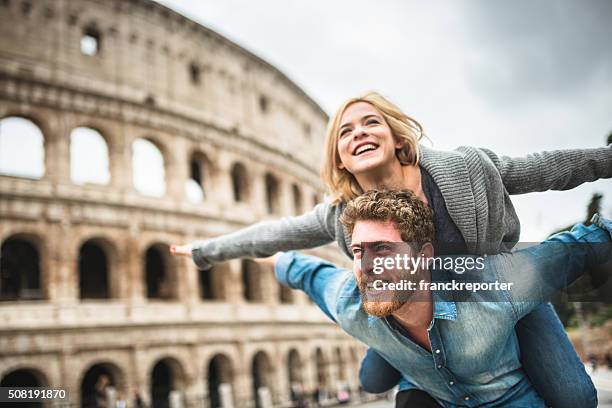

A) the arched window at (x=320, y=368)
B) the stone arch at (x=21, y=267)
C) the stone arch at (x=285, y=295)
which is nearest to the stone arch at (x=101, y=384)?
the stone arch at (x=21, y=267)

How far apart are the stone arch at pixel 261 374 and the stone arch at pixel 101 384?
4.91m

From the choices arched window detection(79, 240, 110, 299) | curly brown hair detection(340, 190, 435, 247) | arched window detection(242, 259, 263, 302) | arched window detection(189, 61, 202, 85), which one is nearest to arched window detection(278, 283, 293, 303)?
arched window detection(242, 259, 263, 302)

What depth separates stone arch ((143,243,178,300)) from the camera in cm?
1759

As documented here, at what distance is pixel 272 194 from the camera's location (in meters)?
23.7

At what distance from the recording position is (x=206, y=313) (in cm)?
1784

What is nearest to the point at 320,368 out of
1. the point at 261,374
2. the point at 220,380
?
the point at 261,374

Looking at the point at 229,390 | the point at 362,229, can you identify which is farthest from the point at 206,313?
the point at 362,229

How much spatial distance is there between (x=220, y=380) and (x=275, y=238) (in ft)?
56.3

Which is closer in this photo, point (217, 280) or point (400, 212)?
point (400, 212)

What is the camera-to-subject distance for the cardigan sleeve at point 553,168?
200cm

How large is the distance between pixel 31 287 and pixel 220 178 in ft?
23.9

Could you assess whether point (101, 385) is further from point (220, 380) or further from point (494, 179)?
point (494, 179)

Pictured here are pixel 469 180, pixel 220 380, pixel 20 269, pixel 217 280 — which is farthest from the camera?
pixel 217 280

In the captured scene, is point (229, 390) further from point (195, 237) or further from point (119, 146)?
point (119, 146)
